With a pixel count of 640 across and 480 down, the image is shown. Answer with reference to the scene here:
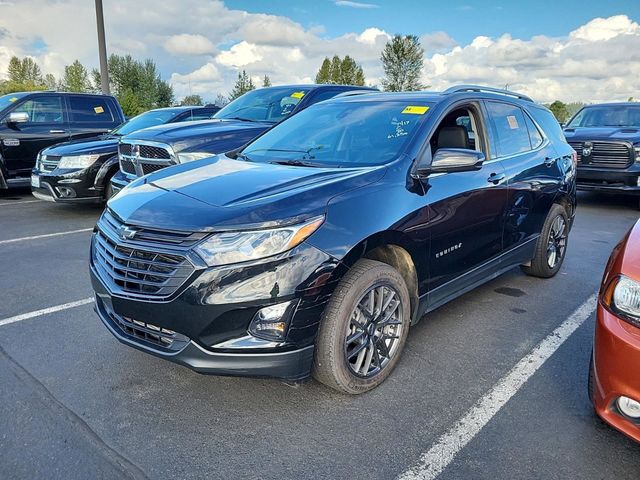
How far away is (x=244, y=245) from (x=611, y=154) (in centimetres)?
873

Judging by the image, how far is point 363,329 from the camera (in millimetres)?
2822

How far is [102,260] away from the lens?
9.47 ft

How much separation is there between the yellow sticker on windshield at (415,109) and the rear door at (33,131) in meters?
8.31

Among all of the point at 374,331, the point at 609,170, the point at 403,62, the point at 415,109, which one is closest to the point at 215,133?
the point at 415,109

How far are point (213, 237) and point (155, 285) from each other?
390 mm

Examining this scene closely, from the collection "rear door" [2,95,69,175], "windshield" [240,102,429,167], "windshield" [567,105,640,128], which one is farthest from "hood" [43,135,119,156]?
"windshield" [567,105,640,128]

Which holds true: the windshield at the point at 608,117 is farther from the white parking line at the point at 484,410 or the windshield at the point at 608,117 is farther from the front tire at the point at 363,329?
the front tire at the point at 363,329

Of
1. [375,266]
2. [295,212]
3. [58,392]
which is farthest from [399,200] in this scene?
[58,392]

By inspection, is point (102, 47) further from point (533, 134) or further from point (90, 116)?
point (533, 134)

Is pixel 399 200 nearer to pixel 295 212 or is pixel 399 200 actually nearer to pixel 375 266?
pixel 375 266

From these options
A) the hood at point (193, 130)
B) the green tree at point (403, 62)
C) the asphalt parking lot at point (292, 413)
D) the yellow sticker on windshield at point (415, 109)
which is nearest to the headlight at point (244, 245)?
the asphalt parking lot at point (292, 413)

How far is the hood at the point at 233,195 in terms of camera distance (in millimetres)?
2480

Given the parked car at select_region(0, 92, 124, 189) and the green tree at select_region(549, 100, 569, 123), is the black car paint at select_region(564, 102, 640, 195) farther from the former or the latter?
the green tree at select_region(549, 100, 569, 123)

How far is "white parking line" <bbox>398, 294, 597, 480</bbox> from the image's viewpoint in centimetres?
232
